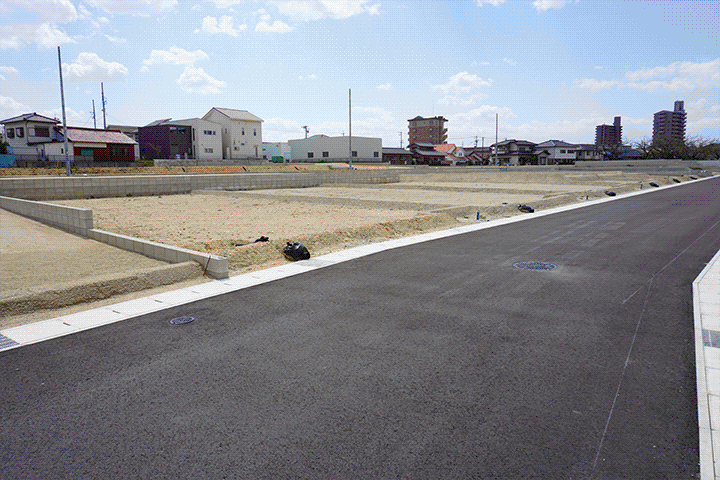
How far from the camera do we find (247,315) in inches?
273

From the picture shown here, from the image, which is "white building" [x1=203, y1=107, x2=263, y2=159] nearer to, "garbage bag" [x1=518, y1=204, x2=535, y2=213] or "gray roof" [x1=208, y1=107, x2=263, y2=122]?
"gray roof" [x1=208, y1=107, x2=263, y2=122]

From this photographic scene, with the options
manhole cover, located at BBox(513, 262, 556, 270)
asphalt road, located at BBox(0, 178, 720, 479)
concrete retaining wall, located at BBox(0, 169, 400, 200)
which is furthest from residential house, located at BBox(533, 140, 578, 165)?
asphalt road, located at BBox(0, 178, 720, 479)

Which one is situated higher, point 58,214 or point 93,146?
point 93,146

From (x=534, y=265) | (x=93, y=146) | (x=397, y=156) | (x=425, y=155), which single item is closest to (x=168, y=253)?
(x=534, y=265)

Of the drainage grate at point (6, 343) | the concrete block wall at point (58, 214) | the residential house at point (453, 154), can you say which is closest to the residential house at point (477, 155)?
the residential house at point (453, 154)

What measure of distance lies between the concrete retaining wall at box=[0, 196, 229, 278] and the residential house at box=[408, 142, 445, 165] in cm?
8513

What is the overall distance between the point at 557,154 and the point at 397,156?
3335 centimetres

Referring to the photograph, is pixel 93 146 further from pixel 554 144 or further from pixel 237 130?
pixel 554 144

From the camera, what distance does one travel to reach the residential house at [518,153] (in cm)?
9883

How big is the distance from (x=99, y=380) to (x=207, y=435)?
1791mm

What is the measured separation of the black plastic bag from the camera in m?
10.8

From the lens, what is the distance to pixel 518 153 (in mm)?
99438

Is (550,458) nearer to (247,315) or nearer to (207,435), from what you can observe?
(207,435)

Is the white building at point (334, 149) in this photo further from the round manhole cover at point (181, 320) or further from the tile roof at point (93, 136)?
the round manhole cover at point (181, 320)
